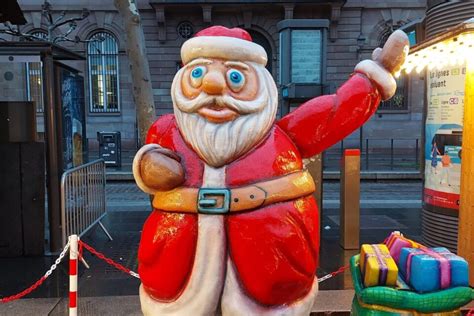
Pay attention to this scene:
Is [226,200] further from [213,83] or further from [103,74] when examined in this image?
[103,74]

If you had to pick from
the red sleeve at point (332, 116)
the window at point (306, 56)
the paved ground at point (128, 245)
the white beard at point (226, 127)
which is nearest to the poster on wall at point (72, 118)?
the paved ground at point (128, 245)

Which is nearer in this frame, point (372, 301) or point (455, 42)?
point (372, 301)

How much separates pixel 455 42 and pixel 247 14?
17.3 meters

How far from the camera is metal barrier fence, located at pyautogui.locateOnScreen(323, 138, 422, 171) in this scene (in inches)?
561

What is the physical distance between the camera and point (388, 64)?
2.27 m

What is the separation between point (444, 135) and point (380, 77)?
2.79 metres

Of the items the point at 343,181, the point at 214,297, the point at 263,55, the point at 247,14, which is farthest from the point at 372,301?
the point at 247,14

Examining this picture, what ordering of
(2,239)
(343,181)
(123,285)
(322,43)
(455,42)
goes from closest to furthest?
1. (455,42)
2. (123,285)
3. (2,239)
4. (343,181)
5. (322,43)

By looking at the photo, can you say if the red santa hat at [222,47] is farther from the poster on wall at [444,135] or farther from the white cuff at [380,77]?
the poster on wall at [444,135]

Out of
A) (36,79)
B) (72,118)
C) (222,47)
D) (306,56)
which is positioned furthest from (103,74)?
(222,47)

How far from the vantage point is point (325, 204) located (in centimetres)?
864

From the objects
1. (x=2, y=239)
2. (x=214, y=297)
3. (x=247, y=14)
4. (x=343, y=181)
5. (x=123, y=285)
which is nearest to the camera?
(x=214, y=297)

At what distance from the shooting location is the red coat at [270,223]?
206 cm

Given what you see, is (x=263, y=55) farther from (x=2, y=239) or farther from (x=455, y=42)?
(x=2, y=239)
